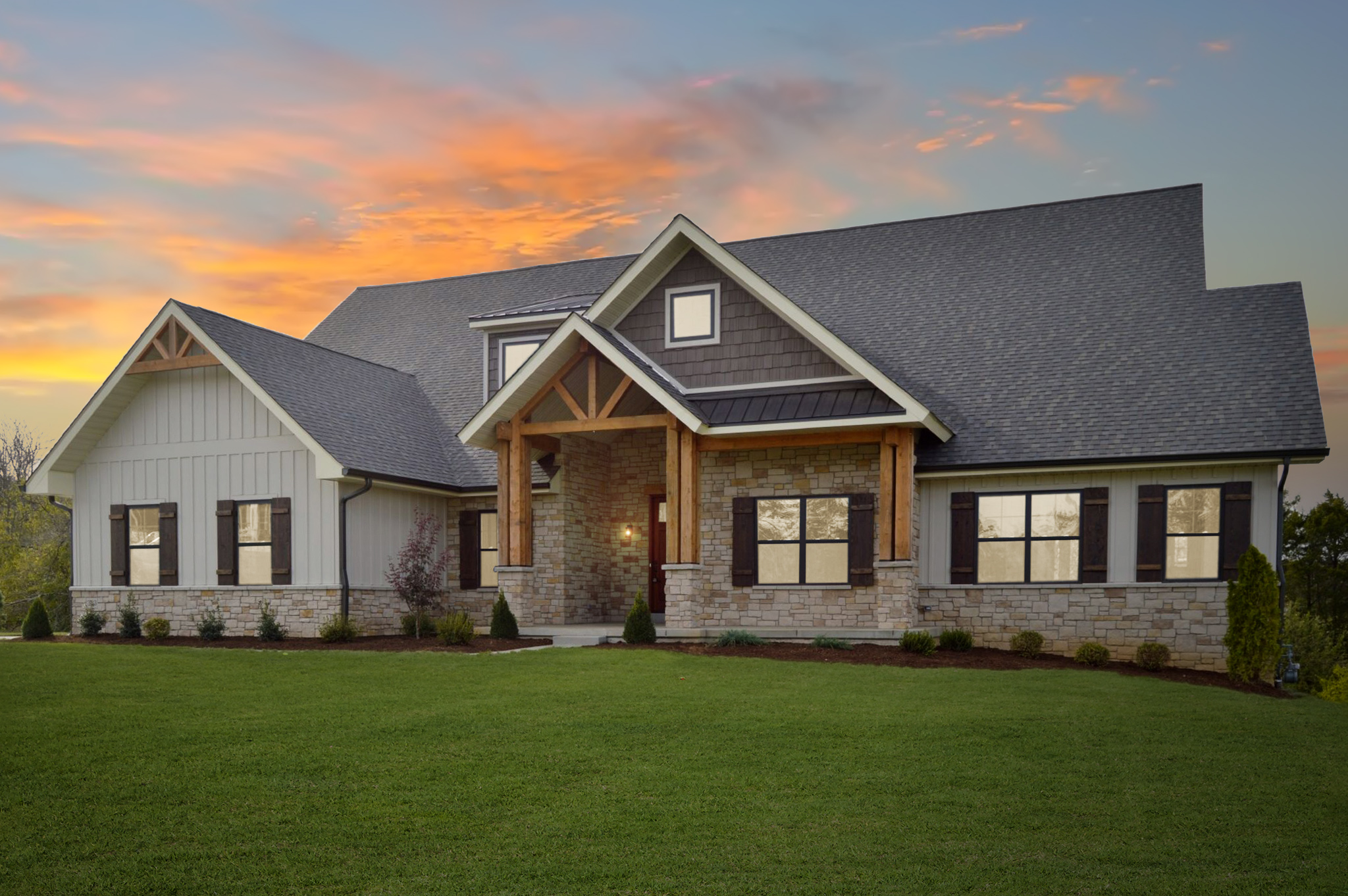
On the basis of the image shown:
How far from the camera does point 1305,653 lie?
104 feet

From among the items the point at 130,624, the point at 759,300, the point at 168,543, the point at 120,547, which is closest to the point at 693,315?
the point at 759,300

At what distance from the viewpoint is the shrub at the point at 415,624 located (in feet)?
66.8

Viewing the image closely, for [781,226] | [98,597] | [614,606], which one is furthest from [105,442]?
[781,226]

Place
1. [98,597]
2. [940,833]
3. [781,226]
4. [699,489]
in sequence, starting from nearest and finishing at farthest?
1. [940,833]
2. [699,489]
3. [98,597]
4. [781,226]

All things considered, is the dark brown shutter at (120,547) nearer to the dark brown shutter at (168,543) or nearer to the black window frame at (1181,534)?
the dark brown shutter at (168,543)

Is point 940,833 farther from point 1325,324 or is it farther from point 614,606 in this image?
point 1325,324

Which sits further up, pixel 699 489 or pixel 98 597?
pixel 699 489

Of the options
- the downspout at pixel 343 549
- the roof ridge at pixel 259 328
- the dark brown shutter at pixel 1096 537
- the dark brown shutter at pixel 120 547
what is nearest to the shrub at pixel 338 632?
the downspout at pixel 343 549

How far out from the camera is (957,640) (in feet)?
57.0

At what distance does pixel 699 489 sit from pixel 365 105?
864 cm

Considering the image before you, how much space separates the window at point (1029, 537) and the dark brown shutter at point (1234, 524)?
214 cm

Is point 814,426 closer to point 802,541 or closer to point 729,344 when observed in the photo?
point 802,541

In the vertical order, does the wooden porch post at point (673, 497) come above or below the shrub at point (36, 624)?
above

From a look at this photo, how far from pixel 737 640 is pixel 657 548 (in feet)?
17.1
